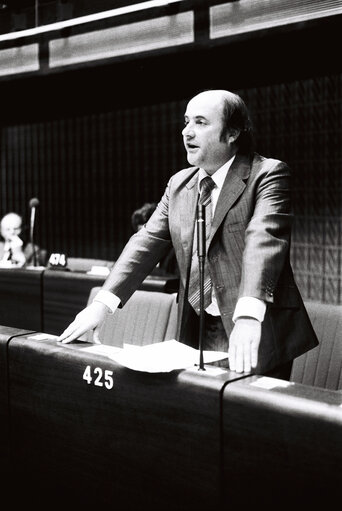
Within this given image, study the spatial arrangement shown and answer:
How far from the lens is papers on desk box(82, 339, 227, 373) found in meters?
1.46

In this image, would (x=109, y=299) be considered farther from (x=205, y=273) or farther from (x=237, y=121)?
(x=237, y=121)

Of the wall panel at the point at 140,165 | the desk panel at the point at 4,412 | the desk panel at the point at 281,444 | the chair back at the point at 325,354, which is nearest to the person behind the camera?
the desk panel at the point at 281,444

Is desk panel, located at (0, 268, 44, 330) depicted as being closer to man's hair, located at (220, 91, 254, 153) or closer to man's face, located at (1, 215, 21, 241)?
man's face, located at (1, 215, 21, 241)

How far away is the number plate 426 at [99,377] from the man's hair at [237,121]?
0.75 meters

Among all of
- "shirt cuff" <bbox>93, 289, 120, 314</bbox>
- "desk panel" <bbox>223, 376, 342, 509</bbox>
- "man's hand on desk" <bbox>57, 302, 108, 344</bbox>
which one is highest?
"shirt cuff" <bbox>93, 289, 120, 314</bbox>

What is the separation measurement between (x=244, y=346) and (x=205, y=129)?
67 cm

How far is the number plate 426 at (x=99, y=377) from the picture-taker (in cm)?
154

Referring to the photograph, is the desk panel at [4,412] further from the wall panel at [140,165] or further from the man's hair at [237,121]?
the wall panel at [140,165]

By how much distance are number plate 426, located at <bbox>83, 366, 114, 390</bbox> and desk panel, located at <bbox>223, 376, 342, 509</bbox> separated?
0.34 metres

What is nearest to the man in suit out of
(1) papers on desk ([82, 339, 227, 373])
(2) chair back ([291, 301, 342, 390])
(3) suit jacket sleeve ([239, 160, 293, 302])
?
(3) suit jacket sleeve ([239, 160, 293, 302])

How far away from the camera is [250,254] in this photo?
1682 mm

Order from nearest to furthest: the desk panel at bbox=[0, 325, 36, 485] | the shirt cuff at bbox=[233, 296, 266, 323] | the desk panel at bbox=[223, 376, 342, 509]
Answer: the desk panel at bbox=[223, 376, 342, 509] → the shirt cuff at bbox=[233, 296, 266, 323] → the desk panel at bbox=[0, 325, 36, 485]

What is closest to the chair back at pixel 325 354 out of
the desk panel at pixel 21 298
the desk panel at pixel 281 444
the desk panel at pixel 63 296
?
the desk panel at pixel 281 444

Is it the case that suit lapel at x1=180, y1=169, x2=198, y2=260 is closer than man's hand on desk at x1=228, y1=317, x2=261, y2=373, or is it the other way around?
man's hand on desk at x1=228, y1=317, x2=261, y2=373
